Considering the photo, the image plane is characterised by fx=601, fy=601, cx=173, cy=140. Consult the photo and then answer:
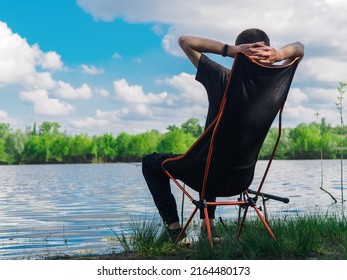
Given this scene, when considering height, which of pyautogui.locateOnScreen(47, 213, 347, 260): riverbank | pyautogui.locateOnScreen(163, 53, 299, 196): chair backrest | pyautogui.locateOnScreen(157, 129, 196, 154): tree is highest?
pyautogui.locateOnScreen(157, 129, 196, 154): tree

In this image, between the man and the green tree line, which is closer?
the man

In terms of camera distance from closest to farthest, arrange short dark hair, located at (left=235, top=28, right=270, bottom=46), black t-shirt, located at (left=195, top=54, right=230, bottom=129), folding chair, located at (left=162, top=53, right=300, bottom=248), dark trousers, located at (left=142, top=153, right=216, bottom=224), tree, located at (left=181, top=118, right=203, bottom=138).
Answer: folding chair, located at (left=162, top=53, right=300, bottom=248) → short dark hair, located at (left=235, top=28, right=270, bottom=46) → black t-shirt, located at (left=195, top=54, right=230, bottom=129) → dark trousers, located at (left=142, top=153, right=216, bottom=224) → tree, located at (left=181, top=118, right=203, bottom=138)

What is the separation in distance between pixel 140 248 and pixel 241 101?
1475 millimetres

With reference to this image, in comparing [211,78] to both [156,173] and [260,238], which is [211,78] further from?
[260,238]

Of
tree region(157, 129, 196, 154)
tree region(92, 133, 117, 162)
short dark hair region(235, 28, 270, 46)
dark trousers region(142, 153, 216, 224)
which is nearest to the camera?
short dark hair region(235, 28, 270, 46)

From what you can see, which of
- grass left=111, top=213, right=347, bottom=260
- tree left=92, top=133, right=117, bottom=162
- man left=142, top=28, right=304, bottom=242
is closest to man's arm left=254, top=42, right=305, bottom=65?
man left=142, top=28, right=304, bottom=242

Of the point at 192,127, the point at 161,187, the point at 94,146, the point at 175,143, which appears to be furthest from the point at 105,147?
the point at 161,187

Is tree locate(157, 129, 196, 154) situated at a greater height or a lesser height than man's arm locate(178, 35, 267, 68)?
greater

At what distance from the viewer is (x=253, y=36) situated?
4.56m

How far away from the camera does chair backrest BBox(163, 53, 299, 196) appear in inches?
175

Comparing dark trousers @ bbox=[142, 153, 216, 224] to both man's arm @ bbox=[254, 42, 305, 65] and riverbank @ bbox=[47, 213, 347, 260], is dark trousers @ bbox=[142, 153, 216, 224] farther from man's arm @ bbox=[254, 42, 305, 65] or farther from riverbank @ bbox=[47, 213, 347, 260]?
man's arm @ bbox=[254, 42, 305, 65]

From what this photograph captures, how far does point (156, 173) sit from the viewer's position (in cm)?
515
